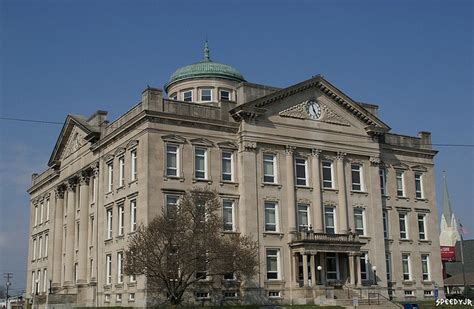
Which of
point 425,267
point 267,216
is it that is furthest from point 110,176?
point 425,267

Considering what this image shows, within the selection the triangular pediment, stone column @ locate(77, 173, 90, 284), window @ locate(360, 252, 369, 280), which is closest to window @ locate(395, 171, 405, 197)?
window @ locate(360, 252, 369, 280)

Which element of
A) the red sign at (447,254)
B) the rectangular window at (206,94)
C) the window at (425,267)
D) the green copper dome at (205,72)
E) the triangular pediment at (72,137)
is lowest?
the window at (425,267)

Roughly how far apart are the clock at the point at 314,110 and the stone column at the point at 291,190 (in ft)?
12.6

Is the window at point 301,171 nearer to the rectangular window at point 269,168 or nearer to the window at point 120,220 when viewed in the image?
the rectangular window at point 269,168

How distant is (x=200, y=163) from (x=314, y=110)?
1163cm

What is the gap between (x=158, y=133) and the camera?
1925 inches

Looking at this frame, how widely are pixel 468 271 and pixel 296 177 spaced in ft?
165

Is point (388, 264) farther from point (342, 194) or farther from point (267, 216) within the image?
point (267, 216)

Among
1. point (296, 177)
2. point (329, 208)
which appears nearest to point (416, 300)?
point (329, 208)

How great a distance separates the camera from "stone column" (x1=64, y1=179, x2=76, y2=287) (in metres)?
62.0

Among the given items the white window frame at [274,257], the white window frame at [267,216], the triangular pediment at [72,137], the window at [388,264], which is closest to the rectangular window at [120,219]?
the triangular pediment at [72,137]

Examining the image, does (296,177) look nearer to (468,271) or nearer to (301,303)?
(301,303)

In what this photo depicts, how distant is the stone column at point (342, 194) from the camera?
54844mm

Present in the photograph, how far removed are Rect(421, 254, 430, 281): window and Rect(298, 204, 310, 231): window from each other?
46.9ft
